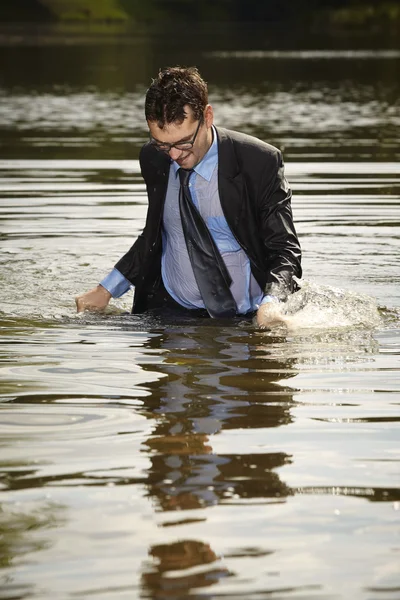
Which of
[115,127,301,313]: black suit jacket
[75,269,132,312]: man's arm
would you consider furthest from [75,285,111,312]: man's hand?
[115,127,301,313]: black suit jacket

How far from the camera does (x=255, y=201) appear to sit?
6.41 m

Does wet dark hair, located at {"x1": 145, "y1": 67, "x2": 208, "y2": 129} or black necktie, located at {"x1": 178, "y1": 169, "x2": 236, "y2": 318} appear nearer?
wet dark hair, located at {"x1": 145, "y1": 67, "x2": 208, "y2": 129}

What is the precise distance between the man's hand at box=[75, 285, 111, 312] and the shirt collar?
0.98 meters

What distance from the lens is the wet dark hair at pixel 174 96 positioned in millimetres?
5805

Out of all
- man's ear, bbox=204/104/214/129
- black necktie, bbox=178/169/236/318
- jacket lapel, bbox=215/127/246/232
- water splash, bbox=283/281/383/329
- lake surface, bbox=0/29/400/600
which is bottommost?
lake surface, bbox=0/29/400/600

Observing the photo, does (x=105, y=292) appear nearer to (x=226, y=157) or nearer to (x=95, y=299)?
(x=95, y=299)

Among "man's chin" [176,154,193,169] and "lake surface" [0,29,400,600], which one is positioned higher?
"man's chin" [176,154,193,169]

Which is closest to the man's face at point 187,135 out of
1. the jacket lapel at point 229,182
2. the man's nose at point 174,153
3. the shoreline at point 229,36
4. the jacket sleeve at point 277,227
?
the man's nose at point 174,153

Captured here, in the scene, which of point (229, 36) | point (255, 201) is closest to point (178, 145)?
point (255, 201)

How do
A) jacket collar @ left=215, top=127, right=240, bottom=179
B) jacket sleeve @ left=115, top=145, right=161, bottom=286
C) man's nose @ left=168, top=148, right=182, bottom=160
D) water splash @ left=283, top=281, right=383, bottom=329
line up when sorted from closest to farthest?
man's nose @ left=168, top=148, right=182, bottom=160, jacket collar @ left=215, top=127, right=240, bottom=179, jacket sleeve @ left=115, top=145, right=161, bottom=286, water splash @ left=283, top=281, right=383, bottom=329

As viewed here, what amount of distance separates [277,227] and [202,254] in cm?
45

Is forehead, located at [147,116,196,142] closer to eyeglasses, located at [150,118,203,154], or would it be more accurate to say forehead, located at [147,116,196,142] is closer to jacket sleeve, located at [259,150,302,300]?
eyeglasses, located at [150,118,203,154]

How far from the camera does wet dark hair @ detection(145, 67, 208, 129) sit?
19.0ft

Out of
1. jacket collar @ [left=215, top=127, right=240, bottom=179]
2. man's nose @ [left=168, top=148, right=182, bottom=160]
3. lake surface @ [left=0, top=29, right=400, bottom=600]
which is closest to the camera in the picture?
lake surface @ [left=0, top=29, right=400, bottom=600]
